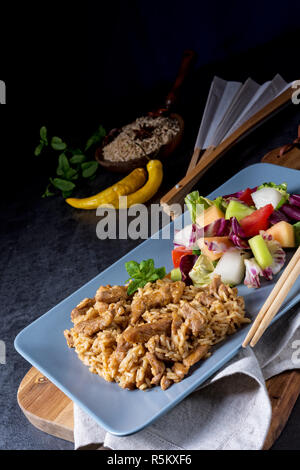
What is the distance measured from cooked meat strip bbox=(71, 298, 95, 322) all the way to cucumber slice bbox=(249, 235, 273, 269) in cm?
72

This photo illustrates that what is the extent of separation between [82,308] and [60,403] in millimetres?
389

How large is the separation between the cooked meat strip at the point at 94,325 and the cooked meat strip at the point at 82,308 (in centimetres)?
10

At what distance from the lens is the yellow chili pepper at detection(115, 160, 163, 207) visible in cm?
348

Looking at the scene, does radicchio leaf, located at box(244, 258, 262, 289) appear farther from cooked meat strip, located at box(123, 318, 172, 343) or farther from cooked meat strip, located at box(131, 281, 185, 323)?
cooked meat strip, located at box(123, 318, 172, 343)

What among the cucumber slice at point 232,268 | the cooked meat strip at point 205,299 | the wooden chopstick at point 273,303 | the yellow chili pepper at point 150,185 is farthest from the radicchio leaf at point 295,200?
the yellow chili pepper at point 150,185

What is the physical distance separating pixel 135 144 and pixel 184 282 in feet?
5.24

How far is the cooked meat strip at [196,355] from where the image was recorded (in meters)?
1.97

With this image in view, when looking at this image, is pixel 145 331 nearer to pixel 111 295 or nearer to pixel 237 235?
pixel 111 295

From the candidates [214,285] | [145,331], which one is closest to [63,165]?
[214,285]

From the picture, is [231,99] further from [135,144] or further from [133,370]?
[133,370]

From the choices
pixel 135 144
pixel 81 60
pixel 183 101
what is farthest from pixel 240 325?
pixel 81 60

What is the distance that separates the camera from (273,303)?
2062 millimetres

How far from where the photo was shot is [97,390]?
6.73 ft

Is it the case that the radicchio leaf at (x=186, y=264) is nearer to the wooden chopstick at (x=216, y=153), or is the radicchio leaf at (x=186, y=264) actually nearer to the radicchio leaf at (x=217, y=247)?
the radicchio leaf at (x=217, y=247)
